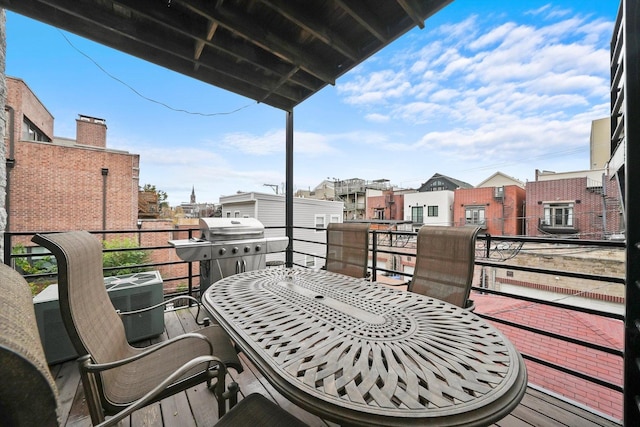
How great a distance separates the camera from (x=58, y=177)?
8.53 meters

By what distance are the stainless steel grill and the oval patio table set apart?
147 cm

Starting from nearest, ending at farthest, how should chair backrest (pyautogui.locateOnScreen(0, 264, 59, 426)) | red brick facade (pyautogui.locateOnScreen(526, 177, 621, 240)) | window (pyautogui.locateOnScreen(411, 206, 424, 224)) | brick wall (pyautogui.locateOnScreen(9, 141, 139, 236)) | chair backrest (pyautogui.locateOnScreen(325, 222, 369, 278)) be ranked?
chair backrest (pyautogui.locateOnScreen(0, 264, 59, 426)), chair backrest (pyautogui.locateOnScreen(325, 222, 369, 278)), brick wall (pyautogui.locateOnScreen(9, 141, 139, 236)), red brick facade (pyautogui.locateOnScreen(526, 177, 621, 240)), window (pyautogui.locateOnScreen(411, 206, 424, 224))

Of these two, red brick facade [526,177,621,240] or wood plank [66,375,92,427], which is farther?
red brick facade [526,177,621,240]

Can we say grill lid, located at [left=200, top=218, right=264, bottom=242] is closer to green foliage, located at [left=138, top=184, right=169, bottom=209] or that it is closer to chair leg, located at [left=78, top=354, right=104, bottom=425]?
chair leg, located at [left=78, top=354, right=104, bottom=425]

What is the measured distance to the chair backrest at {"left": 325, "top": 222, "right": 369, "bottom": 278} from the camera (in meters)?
2.46

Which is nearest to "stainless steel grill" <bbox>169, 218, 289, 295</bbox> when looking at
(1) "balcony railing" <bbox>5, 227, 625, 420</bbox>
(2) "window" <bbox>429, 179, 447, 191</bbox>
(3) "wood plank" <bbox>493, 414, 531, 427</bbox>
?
(1) "balcony railing" <bbox>5, 227, 625, 420</bbox>

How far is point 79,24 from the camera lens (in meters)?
2.13

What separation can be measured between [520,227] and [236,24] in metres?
→ 20.5

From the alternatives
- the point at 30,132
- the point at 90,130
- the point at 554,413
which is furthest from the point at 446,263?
the point at 90,130

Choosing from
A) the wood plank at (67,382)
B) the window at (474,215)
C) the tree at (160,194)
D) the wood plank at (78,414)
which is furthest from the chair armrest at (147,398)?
the window at (474,215)

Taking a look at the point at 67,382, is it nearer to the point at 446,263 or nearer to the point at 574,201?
the point at 446,263

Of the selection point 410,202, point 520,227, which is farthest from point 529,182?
point 410,202

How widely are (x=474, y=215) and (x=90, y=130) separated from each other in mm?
21820

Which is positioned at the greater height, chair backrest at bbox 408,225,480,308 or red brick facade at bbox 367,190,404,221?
red brick facade at bbox 367,190,404,221
